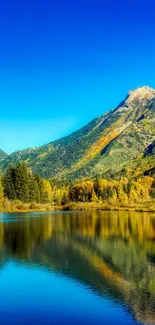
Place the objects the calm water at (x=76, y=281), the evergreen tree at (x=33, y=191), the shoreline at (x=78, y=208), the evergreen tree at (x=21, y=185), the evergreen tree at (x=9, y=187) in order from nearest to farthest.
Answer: the calm water at (x=76, y=281)
the shoreline at (x=78, y=208)
the evergreen tree at (x=9, y=187)
the evergreen tree at (x=21, y=185)
the evergreen tree at (x=33, y=191)

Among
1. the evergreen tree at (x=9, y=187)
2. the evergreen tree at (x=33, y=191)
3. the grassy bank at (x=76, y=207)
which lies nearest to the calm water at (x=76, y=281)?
the grassy bank at (x=76, y=207)

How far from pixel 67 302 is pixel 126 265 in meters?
15.2

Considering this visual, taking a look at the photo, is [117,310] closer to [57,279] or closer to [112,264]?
[57,279]

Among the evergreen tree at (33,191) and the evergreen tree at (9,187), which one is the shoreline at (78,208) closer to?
the evergreen tree at (33,191)

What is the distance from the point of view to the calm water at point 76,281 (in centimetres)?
2597

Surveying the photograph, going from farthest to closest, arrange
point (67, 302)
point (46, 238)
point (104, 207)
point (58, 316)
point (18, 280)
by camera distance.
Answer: point (104, 207)
point (46, 238)
point (18, 280)
point (67, 302)
point (58, 316)

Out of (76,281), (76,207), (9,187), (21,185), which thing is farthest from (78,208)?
(76,281)

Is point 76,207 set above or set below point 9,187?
below

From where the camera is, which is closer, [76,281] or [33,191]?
[76,281]

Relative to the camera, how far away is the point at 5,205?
156875mm

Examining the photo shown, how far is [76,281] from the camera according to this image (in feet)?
116

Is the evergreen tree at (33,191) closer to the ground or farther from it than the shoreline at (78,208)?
farther from it

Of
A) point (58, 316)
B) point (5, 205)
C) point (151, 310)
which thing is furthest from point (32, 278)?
point (5, 205)

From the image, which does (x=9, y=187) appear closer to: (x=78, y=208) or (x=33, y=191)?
(x=33, y=191)
